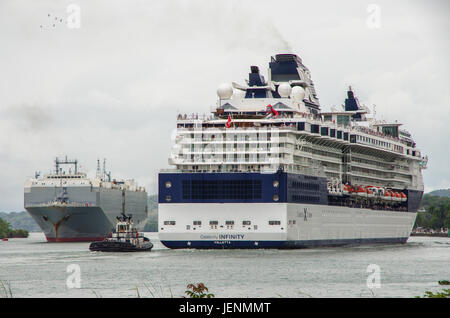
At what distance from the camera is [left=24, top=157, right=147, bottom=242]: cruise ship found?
133750mm

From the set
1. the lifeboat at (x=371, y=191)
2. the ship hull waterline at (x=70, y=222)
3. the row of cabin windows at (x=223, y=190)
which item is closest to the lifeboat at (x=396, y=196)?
the lifeboat at (x=371, y=191)

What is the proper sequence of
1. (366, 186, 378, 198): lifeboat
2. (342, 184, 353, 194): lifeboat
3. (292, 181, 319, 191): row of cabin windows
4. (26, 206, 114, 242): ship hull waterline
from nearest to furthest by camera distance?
(292, 181, 319, 191): row of cabin windows → (342, 184, 353, 194): lifeboat → (366, 186, 378, 198): lifeboat → (26, 206, 114, 242): ship hull waterline

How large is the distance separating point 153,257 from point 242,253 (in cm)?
785

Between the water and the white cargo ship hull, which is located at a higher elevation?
the white cargo ship hull

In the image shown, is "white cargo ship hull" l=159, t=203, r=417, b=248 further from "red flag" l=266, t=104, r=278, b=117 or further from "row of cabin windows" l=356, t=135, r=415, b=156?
"row of cabin windows" l=356, t=135, r=415, b=156

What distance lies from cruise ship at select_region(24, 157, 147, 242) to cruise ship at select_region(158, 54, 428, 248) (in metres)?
42.9

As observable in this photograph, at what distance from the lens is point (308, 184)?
84000mm

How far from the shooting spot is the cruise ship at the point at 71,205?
133750mm

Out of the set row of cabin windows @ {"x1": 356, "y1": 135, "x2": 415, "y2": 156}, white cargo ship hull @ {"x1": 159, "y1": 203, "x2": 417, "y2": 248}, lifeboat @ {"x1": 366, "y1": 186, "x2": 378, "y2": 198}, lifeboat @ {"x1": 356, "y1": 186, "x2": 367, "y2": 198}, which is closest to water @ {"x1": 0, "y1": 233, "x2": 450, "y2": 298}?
white cargo ship hull @ {"x1": 159, "y1": 203, "x2": 417, "y2": 248}

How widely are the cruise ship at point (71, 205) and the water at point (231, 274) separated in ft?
191

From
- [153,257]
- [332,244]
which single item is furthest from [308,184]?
[153,257]

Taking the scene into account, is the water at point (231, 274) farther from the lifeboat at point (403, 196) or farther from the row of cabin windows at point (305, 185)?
the lifeboat at point (403, 196)
